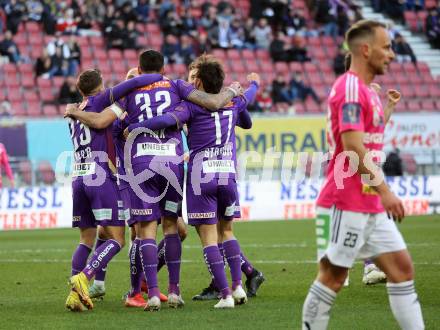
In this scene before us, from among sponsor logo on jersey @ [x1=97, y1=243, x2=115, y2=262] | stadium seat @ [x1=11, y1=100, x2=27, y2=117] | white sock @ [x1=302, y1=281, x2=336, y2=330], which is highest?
white sock @ [x1=302, y1=281, x2=336, y2=330]

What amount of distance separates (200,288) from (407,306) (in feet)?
16.1

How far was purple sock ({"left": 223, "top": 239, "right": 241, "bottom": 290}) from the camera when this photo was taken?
9617 millimetres

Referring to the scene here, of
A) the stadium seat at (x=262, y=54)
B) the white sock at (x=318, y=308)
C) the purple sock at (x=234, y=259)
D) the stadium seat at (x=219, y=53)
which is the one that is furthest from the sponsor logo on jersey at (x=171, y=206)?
the stadium seat at (x=262, y=54)

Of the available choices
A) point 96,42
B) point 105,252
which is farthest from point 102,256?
point 96,42

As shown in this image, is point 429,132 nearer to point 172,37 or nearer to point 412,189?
point 412,189

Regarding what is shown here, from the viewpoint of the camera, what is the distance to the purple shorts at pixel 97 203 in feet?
32.2

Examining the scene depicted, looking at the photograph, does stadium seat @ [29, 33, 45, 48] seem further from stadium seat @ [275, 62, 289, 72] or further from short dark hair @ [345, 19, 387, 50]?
short dark hair @ [345, 19, 387, 50]

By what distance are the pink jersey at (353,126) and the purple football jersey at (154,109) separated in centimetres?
284

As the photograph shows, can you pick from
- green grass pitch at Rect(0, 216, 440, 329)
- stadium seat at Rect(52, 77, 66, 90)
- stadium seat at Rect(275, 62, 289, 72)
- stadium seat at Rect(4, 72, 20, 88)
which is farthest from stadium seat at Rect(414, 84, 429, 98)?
green grass pitch at Rect(0, 216, 440, 329)

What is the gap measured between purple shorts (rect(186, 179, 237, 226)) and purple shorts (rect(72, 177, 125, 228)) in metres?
0.95

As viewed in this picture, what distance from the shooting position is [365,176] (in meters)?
6.37

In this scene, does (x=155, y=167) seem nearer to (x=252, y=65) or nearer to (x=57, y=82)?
(x=57, y=82)

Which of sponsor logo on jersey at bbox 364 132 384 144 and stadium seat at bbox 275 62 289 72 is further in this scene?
stadium seat at bbox 275 62 289 72

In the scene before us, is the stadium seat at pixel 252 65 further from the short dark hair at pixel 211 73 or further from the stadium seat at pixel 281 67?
the short dark hair at pixel 211 73
